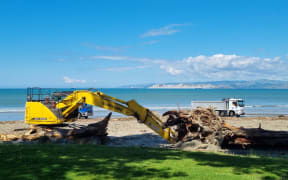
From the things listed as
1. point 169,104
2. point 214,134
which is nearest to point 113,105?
point 214,134

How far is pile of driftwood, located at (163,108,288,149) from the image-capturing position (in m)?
13.7

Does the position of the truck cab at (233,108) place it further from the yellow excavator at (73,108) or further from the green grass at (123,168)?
the green grass at (123,168)

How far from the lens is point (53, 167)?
246 inches

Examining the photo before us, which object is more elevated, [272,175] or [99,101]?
[99,101]

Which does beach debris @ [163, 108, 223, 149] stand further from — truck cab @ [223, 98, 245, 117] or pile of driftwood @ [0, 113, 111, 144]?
truck cab @ [223, 98, 245, 117]

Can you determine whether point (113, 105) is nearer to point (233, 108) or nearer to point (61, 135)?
point (61, 135)

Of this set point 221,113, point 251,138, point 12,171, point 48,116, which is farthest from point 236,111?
point 12,171

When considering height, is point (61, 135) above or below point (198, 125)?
below

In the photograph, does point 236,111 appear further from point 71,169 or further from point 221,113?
point 71,169

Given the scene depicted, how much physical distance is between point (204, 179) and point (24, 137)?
459 inches

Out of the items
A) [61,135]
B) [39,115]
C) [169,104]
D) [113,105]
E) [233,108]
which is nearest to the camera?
[39,115]

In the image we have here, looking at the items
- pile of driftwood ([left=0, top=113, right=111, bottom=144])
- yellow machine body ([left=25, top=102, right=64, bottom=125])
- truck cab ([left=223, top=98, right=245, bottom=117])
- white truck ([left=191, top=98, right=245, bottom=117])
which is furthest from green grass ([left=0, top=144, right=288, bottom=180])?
truck cab ([left=223, top=98, right=245, bottom=117])

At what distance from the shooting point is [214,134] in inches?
556

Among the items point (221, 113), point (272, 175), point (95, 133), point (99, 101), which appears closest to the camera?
point (272, 175)
